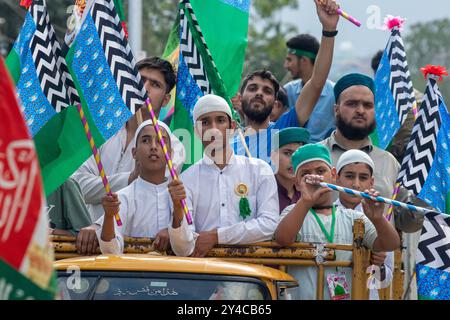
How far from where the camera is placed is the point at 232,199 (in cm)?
845

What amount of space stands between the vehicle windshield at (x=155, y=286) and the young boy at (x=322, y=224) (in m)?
1.24

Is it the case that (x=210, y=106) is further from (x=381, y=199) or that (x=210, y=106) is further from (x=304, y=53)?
(x=304, y=53)

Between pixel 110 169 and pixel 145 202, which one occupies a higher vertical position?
pixel 110 169

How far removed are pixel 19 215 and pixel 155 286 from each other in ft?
7.86

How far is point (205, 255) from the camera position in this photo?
8.01 meters

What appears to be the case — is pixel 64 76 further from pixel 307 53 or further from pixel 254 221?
pixel 307 53

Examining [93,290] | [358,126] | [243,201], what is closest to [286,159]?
[358,126]

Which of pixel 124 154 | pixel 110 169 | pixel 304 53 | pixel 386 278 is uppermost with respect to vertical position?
pixel 304 53

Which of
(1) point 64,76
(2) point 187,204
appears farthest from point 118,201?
(1) point 64,76

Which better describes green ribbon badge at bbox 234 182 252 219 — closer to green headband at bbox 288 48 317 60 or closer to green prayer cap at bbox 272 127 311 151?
green prayer cap at bbox 272 127 311 151

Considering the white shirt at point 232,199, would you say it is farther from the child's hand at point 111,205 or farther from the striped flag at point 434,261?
the striped flag at point 434,261

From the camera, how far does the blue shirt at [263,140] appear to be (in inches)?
387

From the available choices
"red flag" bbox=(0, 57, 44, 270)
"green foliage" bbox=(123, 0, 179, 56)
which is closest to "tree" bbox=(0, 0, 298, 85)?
"green foliage" bbox=(123, 0, 179, 56)

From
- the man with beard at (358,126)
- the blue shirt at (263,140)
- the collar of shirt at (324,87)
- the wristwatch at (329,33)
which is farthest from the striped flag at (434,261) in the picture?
the collar of shirt at (324,87)
